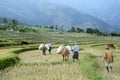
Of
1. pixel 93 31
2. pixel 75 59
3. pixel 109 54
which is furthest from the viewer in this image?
pixel 93 31

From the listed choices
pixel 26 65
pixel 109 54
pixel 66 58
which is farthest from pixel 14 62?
pixel 109 54

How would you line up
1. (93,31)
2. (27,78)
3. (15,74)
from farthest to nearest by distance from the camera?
1. (93,31)
2. (15,74)
3. (27,78)

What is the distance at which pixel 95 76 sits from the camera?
1305 centimetres

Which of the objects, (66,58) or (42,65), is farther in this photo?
(66,58)

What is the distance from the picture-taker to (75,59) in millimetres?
24328

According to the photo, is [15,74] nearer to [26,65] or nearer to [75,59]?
[26,65]

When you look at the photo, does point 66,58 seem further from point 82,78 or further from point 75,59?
point 82,78

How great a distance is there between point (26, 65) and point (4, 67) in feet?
6.37

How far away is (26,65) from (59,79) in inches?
274

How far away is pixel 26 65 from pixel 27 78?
6.17 meters

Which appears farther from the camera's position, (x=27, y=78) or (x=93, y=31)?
(x=93, y=31)

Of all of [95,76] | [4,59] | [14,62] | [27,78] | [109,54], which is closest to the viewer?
[95,76]

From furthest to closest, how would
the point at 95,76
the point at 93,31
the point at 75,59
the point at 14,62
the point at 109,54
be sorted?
the point at 93,31
the point at 75,59
the point at 14,62
the point at 109,54
the point at 95,76

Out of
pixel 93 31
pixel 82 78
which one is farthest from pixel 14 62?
pixel 93 31
